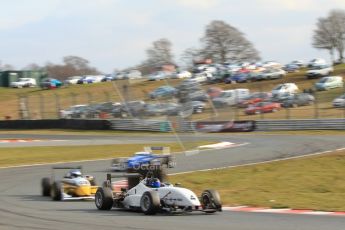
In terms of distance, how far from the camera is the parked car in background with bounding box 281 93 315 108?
Result: 44.1 m

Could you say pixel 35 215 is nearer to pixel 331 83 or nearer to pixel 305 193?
pixel 305 193

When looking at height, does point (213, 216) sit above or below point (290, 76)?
below

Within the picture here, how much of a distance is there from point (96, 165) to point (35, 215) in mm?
12288

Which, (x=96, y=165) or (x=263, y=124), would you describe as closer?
(x=96, y=165)

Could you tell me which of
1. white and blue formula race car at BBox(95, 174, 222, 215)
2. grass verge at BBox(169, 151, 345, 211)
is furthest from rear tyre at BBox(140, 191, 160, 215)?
grass verge at BBox(169, 151, 345, 211)

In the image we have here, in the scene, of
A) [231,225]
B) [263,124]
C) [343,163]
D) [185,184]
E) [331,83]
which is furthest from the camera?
[331,83]

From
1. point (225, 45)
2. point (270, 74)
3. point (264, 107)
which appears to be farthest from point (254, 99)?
point (225, 45)

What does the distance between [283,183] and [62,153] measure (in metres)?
15.8

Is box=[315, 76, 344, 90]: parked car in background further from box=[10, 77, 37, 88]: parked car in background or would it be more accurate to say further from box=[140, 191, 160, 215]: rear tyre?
box=[140, 191, 160, 215]: rear tyre

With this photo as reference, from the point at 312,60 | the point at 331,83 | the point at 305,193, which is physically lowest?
the point at 305,193

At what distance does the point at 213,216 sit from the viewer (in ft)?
34.7

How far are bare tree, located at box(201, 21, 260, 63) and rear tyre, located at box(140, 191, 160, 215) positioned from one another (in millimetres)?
92440

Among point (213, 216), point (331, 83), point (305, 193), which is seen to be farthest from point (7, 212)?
point (331, 83)

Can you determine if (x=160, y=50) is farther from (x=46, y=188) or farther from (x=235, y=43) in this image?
(x=46, y=188)
